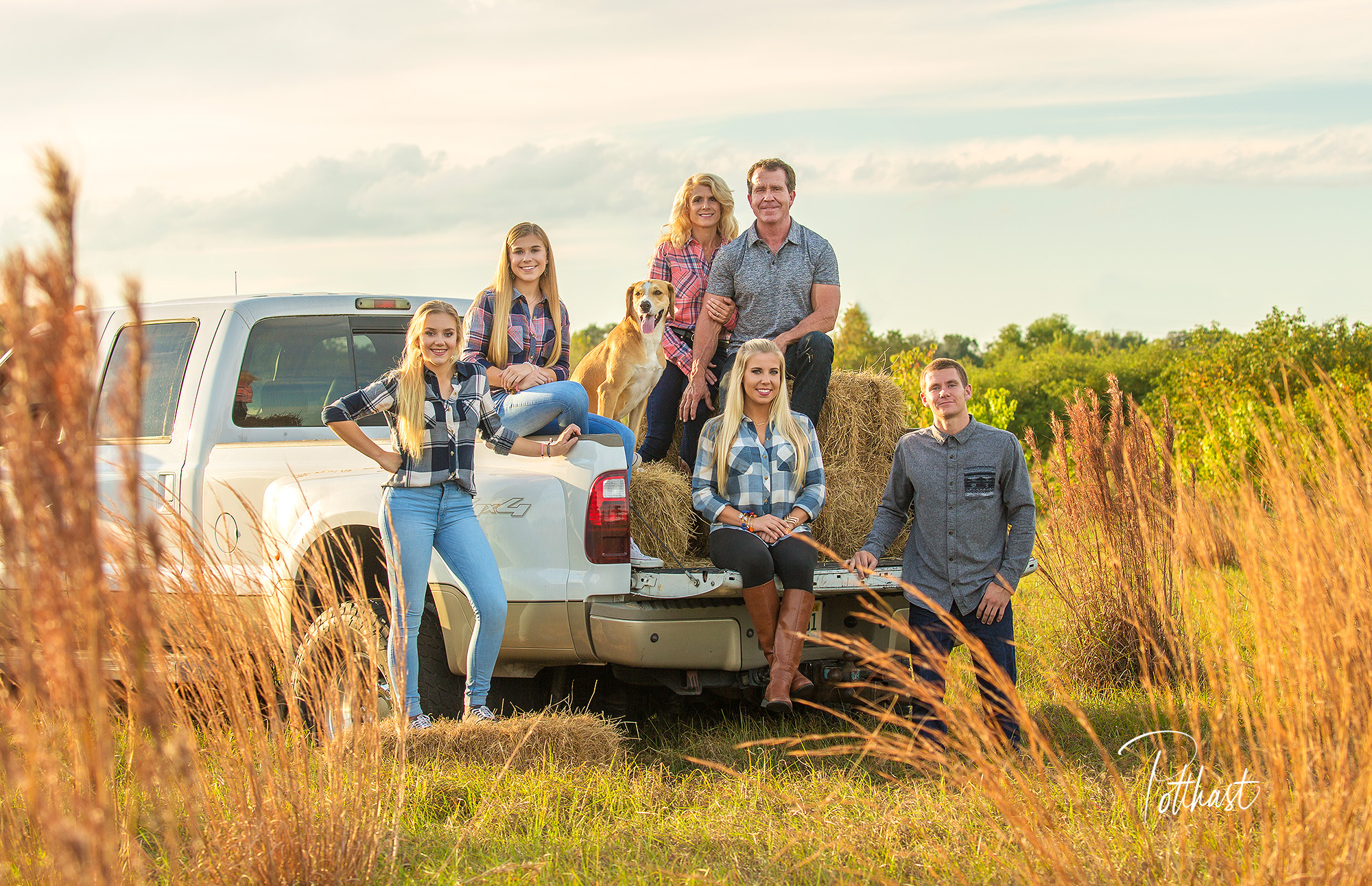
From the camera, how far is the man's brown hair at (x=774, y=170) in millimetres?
5457

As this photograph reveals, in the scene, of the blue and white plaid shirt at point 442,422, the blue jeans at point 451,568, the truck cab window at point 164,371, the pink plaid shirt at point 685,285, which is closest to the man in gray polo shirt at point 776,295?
the pink plaid shirt at point 685,285

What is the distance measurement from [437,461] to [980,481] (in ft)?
6.98

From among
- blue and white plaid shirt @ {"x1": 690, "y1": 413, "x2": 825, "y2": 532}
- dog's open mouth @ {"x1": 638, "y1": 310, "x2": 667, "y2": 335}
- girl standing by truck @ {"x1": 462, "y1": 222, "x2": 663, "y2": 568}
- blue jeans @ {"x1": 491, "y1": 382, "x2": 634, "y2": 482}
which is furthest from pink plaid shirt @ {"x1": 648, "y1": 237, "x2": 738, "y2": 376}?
blue jeans @ {"x1": 491, "y1": 382, "x2": 634, "y2": 482}

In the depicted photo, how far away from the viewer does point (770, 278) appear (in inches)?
211

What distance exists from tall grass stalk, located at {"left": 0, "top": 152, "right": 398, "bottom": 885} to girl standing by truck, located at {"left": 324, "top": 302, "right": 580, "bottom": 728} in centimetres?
74

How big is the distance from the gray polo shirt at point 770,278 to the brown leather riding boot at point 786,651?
161 centimetres

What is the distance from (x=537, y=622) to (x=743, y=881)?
145 cm

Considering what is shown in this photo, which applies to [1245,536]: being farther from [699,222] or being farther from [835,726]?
[699,222]

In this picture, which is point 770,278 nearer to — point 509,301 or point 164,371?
point 509,301

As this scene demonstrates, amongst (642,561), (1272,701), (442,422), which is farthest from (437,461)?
(1272,701)

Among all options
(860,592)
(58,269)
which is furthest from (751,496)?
(58,269)

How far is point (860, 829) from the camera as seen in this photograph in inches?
126

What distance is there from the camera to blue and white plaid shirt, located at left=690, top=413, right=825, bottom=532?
178 inches

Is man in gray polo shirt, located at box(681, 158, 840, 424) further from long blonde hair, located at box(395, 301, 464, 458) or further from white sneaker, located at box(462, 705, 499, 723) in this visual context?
white sneaker, located at box(462, 705, 499, 723)
